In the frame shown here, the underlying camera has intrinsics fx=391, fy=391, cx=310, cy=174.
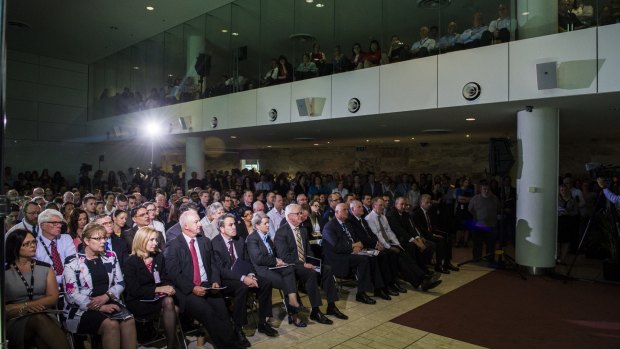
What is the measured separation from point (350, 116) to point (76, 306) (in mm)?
6125

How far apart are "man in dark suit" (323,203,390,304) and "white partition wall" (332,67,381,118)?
3.12m

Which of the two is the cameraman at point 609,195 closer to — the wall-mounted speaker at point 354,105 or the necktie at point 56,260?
the wall-mounted speaker at point 354,105

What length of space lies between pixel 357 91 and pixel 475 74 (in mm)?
2356

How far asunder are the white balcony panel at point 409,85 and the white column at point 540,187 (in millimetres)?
1604

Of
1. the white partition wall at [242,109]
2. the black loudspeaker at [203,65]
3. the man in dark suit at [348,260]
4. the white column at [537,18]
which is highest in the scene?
the black loudspeaker at [203,65]

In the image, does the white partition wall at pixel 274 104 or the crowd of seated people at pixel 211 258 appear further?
the white partition wall at pixel 274 104

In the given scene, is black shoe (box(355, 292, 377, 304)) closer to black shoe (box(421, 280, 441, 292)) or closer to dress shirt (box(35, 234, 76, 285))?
black shoe (box(421, 280, 441, 292))

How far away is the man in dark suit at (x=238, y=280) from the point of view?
12.2 ft

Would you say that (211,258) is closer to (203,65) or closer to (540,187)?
(540,187)

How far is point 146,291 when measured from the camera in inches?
128

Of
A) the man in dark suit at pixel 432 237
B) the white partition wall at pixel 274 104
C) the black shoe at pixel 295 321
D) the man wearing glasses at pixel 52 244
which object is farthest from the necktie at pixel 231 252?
the white partition wall at pixel 274 104

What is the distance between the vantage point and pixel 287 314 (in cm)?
440

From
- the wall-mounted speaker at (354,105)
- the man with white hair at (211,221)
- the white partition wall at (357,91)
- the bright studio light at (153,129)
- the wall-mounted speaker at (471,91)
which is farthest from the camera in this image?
the bright studio light at (153,129)

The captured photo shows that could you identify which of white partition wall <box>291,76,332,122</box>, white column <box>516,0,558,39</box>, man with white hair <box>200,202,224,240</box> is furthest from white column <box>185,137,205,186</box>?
white column <box>516,0,558,39</box>
